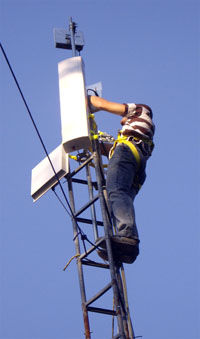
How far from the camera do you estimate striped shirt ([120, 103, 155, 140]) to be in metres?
8.12

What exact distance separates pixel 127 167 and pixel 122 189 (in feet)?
0.91

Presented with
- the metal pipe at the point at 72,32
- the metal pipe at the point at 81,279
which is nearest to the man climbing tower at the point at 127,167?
the metal pipe at the point at 81,279

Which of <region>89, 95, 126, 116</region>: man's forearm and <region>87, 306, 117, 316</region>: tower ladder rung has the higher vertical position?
<region>89, 95, 126, 116</region>: man's forearm

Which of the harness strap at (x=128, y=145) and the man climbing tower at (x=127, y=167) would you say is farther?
the harness strap at (x=128, y=145)

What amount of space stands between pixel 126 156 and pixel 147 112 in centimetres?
72

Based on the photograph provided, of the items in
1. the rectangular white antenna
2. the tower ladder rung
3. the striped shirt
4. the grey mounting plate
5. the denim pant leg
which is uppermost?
the grey mounting plate

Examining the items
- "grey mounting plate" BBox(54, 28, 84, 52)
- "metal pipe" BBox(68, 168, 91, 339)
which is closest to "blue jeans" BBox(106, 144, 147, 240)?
"metal pipe" BBox(68, 168, 91, 339)

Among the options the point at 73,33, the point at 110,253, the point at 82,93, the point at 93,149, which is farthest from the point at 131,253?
the point at 73,33

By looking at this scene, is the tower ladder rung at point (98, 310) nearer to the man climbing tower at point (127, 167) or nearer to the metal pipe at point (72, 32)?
the man climbing tower at point (127, 167)

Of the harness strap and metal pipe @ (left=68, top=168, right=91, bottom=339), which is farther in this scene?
the harness strap

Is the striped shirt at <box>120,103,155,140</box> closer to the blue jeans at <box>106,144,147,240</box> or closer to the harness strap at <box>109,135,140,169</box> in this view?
the harness strap at <box>109,135,140,169</box>

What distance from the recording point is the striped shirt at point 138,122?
8.12 metres

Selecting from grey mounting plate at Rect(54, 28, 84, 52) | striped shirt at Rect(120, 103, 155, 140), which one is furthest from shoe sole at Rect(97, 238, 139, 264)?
grey mounting plate at Rect(54, 28, 84, 52)

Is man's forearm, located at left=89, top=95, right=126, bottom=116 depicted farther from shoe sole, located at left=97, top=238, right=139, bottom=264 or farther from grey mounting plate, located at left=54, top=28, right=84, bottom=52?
shoe sole, located at left=97, top=238, right=139, bottom=264
